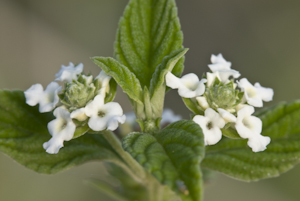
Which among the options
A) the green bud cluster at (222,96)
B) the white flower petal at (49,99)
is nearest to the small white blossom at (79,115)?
the white flower petal at (49,99)

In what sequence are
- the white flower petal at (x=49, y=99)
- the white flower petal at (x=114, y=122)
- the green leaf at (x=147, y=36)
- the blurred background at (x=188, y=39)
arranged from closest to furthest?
1. the white flower petal at (x=114, y=122)
2. the white flower petal at (x=49, y=99)
3. the green leaf at (x=147, y=36)
4. the blurred background at (x=188, y=39)

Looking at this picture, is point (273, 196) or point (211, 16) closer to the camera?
point (273, 196)

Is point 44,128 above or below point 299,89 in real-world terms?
above

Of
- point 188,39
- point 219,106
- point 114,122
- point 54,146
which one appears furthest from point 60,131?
point 188,39

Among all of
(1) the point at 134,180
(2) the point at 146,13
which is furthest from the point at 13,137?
(2) the point at 146,13

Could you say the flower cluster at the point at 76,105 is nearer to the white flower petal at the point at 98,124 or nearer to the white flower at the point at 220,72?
the white flower petal at the point at 98,124

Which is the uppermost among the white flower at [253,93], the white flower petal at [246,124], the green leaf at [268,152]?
the white flower at [253,93]

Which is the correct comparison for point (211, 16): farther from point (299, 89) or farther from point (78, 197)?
point (78, 197)

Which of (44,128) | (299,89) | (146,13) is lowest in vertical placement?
(299,89)
